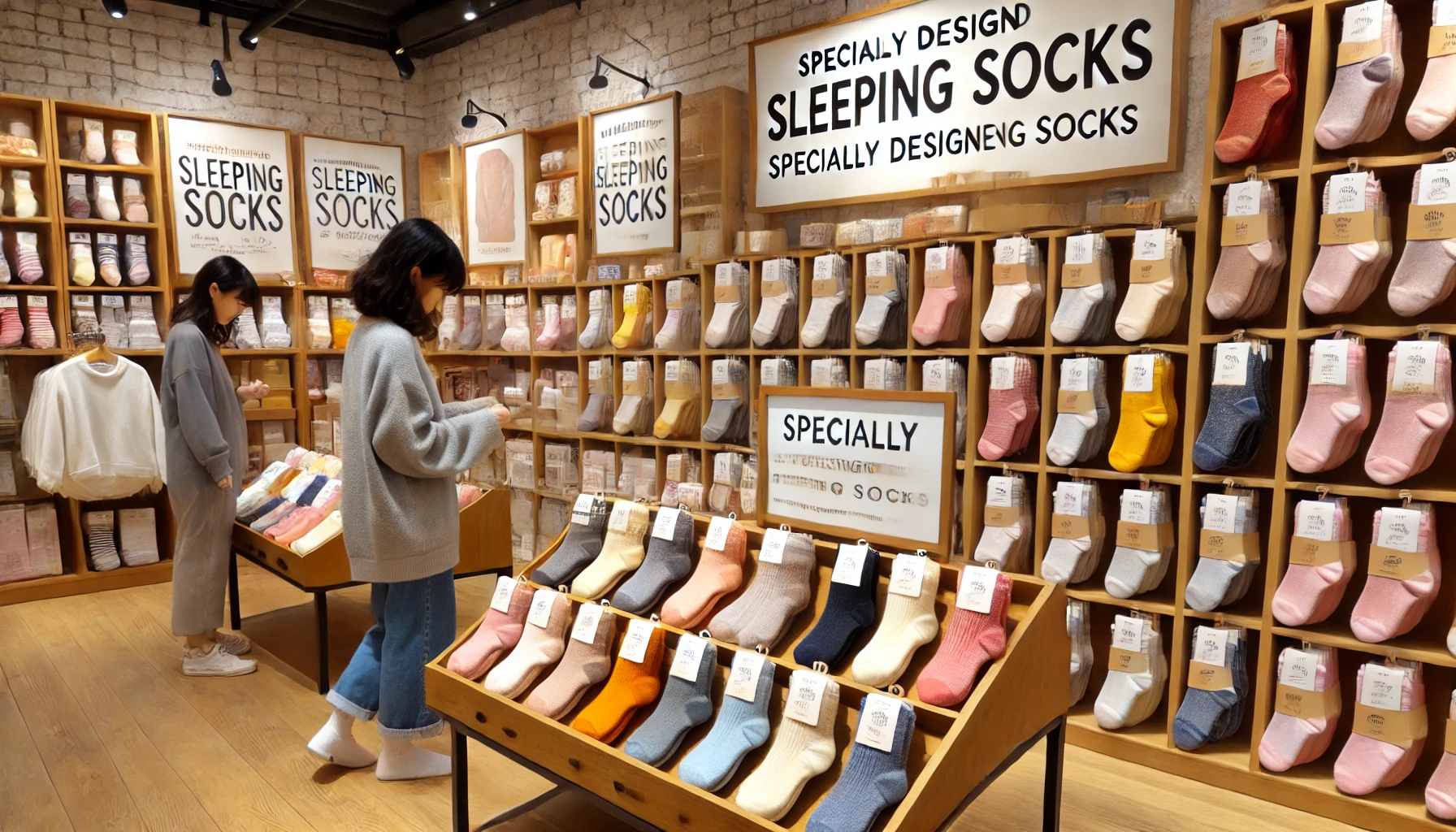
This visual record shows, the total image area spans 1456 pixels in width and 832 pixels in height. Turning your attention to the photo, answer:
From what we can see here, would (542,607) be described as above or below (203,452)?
below

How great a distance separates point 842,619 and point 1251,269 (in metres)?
1.78

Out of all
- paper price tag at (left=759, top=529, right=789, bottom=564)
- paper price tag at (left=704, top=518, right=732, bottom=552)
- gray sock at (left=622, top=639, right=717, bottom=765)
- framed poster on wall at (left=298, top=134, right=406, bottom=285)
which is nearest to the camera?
gray sock at (left=622, top=639, right=717, bottom=765)

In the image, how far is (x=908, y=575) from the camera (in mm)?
1838

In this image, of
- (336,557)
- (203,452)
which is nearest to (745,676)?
(336,557)

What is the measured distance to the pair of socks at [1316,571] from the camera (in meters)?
2.58

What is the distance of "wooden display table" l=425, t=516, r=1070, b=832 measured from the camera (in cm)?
158

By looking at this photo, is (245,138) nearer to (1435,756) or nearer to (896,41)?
(896,41)

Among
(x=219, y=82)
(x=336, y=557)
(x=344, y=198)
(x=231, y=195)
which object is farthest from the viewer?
(x=344, y=198)

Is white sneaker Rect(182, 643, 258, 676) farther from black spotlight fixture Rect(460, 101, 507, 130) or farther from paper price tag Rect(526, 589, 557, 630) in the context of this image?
black spotlight fixture Rect(460, 101, 507, 130)

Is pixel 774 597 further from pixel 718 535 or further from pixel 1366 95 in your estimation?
pixel 1366 95

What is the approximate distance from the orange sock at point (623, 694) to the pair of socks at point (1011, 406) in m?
1.70

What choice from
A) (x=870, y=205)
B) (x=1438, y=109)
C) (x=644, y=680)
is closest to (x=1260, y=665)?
(x=1438, y=109)

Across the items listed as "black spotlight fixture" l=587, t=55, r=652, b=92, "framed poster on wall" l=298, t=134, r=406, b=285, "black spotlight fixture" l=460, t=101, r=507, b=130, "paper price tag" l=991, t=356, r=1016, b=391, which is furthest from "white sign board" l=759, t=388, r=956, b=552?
"framed poster on wall" l=298, t=134, r=406, b=285

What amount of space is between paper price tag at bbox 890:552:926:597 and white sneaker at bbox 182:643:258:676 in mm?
3005
